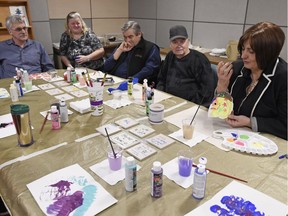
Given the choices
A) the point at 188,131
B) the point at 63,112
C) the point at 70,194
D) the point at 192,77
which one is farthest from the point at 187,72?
the point at 70,194

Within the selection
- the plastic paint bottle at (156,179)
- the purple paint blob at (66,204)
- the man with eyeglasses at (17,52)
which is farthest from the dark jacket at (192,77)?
the man with eyeglasses at (17,52)

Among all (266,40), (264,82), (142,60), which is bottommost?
(142,60)

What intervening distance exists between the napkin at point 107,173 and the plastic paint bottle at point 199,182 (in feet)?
0.96

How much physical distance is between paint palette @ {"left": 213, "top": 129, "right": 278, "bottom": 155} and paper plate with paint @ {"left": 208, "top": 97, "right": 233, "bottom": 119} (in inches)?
5.3

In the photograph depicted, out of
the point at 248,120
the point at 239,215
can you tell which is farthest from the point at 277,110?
the point at 239,215

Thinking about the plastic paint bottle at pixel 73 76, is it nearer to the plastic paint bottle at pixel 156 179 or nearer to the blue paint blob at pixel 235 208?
the plastic paint bottle at pixel 156 179

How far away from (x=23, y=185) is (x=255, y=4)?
319 cm

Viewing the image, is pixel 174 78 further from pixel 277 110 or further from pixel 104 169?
pixel 104 169

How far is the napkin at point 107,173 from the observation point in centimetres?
106

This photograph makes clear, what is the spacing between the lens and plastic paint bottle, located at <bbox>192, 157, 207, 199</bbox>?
927 mm

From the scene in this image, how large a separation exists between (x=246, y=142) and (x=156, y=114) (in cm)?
54

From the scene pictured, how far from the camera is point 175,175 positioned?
1089 millimetres

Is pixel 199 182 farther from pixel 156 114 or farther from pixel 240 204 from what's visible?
pixel 156 114

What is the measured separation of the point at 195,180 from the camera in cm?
94
